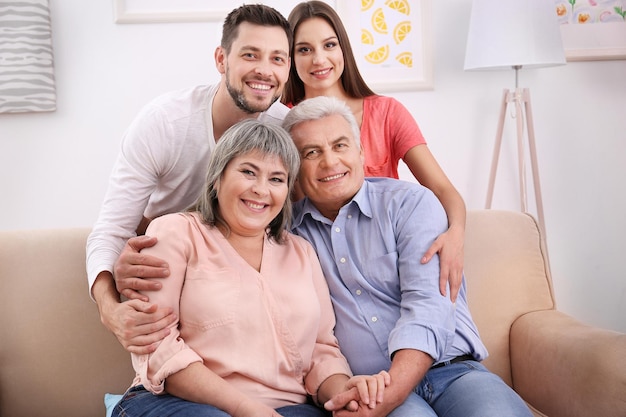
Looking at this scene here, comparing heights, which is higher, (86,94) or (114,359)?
(86,94)

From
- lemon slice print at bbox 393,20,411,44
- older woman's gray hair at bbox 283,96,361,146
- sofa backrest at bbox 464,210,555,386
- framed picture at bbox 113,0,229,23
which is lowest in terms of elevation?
sofa backrest at bbox 464,210,555,386

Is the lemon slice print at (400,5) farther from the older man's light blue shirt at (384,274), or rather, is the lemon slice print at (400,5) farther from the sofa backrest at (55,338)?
the sofa backrest at (55,338)

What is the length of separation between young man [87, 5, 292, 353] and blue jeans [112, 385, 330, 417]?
0.43 metres

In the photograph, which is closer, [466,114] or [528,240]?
[528,240]

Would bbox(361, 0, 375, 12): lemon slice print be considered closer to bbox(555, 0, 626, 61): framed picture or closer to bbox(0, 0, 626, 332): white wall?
bbox(0, 0, 626, 332): white wall

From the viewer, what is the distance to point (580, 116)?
11.7 feet

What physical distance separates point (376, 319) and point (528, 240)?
73cm

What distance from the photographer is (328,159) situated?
6.05 feet

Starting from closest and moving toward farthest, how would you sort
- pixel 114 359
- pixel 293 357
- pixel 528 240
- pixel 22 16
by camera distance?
pixel 293 357, pixel 114 359, pixel 528 240, pixel 22 16

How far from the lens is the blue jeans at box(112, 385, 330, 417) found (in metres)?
1.48

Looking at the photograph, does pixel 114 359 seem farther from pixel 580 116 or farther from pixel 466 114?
pixel 580 116

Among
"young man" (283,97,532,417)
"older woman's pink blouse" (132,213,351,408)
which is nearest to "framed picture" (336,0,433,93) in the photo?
"young man" (283,97,532,417)

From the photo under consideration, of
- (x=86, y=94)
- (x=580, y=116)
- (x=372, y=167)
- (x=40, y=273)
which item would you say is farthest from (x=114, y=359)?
(x=580, y=116)

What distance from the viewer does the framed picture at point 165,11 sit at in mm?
3174
